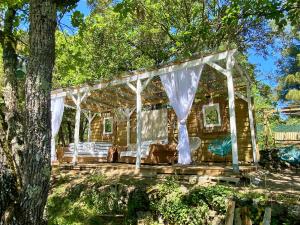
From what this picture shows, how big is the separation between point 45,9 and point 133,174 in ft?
18.1

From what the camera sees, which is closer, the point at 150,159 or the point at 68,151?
the point at 150,159

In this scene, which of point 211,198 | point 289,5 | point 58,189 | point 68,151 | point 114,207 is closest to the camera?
point 289,5

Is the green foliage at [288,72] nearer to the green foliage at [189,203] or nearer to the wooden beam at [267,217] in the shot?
the green foliage at [189,203]

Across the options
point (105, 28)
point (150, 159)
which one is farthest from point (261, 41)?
point (150, 159)

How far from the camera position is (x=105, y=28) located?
550 inches

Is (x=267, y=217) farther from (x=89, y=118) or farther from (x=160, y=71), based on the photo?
(x=89, y=118)

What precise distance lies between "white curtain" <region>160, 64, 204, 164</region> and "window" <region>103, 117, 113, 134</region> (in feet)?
21.9

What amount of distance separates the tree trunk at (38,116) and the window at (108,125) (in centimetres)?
1143

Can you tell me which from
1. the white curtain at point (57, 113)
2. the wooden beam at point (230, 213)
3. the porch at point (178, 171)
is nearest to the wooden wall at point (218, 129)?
the porch at point (178, 171)

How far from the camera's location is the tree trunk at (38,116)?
107 inches

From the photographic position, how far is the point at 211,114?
11352 millimetres

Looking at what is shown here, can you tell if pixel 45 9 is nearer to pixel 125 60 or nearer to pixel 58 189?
pixel 58 189

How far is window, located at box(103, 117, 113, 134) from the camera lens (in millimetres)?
14416

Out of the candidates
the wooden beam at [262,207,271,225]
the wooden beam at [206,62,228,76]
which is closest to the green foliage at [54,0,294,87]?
the wooden beam at [206,62,228,76]
